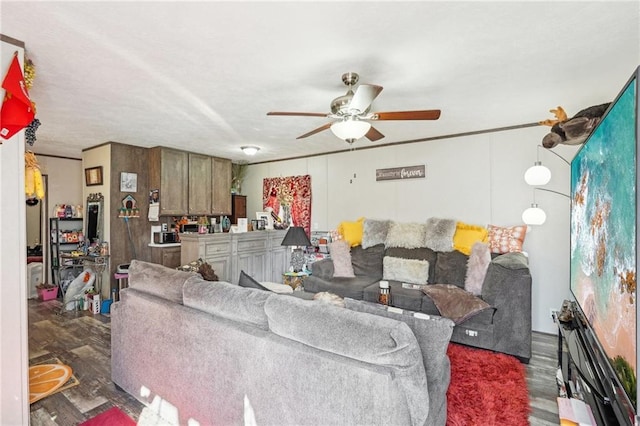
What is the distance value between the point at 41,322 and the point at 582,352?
5435 millimetres

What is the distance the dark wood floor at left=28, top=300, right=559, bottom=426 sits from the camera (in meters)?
2.14

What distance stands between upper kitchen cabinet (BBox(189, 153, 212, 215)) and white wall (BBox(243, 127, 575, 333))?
5.87 feet

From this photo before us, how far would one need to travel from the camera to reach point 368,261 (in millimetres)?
4383

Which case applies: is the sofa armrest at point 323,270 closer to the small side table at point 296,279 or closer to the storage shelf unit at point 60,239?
the small side table at point 296,279

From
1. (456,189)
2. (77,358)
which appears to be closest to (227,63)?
(77,358)

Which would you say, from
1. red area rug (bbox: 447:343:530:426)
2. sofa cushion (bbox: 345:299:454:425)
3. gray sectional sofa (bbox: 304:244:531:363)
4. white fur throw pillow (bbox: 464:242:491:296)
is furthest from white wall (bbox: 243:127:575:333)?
sofa cushion (bbox: 345:299:454:425)

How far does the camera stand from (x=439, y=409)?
156 centimetres

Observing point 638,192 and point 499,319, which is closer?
point 638,192

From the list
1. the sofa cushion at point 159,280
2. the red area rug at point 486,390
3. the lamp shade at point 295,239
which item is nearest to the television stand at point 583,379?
the red area rug at point 486,390

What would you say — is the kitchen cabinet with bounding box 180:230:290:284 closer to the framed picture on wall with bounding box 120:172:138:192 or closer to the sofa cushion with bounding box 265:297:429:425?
the framed picture on wall with bounding box 120:172:138:192

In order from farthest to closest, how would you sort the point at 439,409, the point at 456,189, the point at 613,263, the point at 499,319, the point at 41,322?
1. the point at 456,189
2. the point at 41,322
3. the point at 499,319
4. the point at 439,409
5. the point at 613,263

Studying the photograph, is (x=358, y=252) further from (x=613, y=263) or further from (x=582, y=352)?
(x=613, y=263)

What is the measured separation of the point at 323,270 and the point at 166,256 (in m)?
2.56

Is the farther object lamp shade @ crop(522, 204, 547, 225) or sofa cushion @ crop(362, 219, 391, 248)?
sofa cushion @ crop(362, 219, 391, 248)
